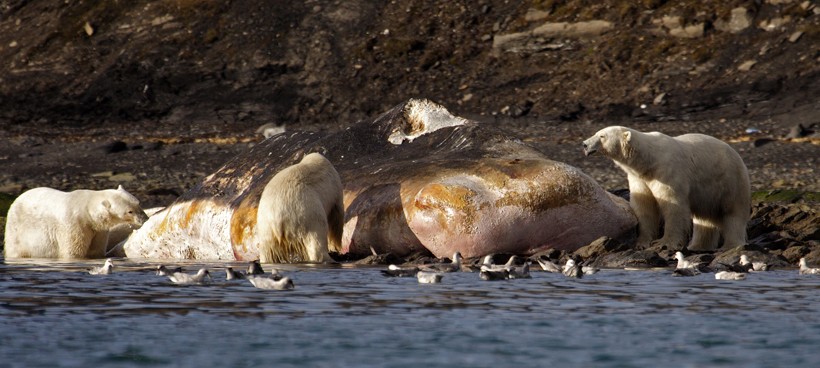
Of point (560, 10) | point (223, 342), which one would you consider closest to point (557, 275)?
point (223, 342)

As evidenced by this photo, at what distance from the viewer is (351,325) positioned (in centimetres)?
764

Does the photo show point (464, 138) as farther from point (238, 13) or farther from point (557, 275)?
point (238, 13)

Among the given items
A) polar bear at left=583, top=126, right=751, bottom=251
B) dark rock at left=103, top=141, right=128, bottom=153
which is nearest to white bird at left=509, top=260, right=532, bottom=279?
polar bear at left=583, top=126, right=751, bottom=251

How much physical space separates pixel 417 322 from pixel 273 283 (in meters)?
2.29

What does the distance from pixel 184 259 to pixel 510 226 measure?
3953 millimetres

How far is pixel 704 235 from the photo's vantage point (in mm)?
14031

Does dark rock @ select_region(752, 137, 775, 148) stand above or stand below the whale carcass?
above

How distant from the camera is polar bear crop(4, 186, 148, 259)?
14.8 metres

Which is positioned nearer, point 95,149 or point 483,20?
point 95,149

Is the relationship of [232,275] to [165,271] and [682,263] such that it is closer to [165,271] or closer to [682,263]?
[165,271]

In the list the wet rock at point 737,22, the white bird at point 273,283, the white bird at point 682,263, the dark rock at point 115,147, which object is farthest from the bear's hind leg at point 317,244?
the wet rock at point 737,22

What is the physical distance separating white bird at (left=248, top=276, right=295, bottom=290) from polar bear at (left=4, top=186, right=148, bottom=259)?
5.35 m

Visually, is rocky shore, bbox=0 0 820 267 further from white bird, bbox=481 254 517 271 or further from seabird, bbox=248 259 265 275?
seabird, bbox=248 259 265 275

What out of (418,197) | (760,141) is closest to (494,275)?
(418,197)
